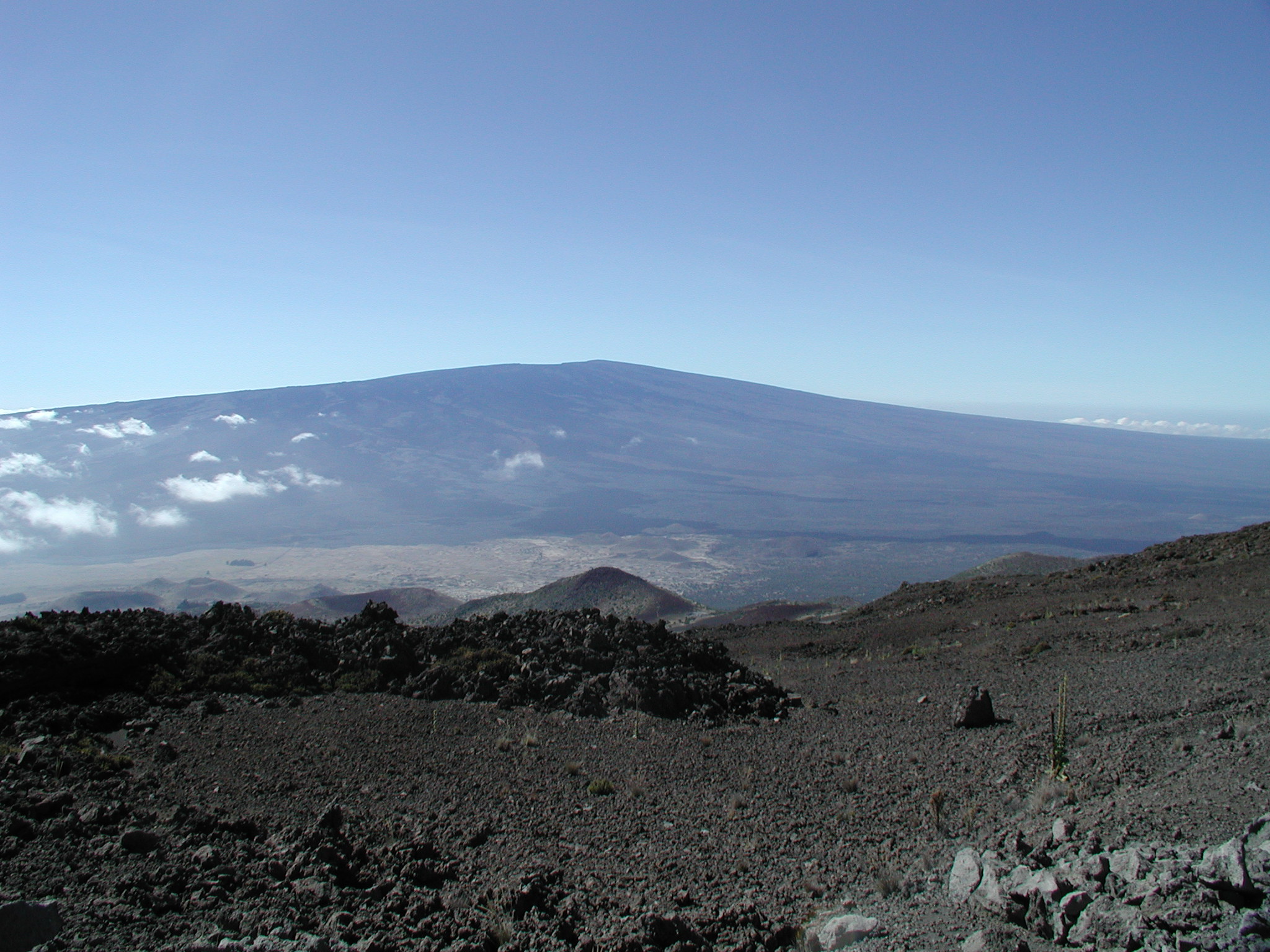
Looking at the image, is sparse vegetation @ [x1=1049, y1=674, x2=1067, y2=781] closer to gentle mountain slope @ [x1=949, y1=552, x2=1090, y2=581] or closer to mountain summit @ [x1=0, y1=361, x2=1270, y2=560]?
gentle mountain slope @ [x1=949, y1=552, x2=1090, y2=581]

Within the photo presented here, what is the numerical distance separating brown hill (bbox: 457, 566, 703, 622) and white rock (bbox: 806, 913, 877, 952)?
21.3 metres

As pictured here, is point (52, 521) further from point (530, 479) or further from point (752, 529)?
point (752, 529)

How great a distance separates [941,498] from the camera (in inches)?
4060

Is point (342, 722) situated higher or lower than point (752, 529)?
higher

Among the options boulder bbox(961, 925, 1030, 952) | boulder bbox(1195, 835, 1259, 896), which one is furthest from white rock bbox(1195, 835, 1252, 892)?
boulder bbox(961, 925, 1030, 952)

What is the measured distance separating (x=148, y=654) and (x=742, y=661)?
9.11 metres

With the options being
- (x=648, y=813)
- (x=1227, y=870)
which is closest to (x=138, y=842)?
(x=648, y=813)

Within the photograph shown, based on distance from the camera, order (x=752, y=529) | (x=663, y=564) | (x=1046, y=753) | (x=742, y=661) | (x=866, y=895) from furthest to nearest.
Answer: (x=752, y=529) < (x=663, y=564) < (x=742, y=661) < (x=1046, y=753) < (x=866, y=895)

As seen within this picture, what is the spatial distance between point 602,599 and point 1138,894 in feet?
79.5

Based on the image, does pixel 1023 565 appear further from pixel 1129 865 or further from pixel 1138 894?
pixel 1138 894

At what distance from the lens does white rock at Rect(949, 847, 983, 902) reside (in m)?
3.36

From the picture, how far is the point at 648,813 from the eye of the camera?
4.99 meters

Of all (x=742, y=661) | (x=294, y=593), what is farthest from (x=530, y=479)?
(x=742, y=661)

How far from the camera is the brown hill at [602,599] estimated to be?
2561 cm
